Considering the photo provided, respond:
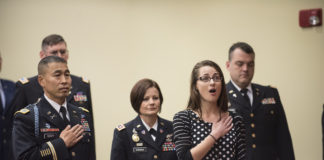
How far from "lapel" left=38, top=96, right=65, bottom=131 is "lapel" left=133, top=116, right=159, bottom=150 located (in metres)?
0.50

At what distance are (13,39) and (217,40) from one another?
2475 mm

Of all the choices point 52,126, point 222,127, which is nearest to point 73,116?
point 52,126

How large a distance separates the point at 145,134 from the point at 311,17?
244 centimetres

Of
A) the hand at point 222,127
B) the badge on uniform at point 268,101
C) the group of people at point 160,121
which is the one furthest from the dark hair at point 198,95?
the badge on uniform at point 268,101

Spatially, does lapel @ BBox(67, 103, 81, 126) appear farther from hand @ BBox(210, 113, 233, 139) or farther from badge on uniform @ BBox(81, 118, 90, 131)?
hand @ BBox(210, 113, 233, 139)

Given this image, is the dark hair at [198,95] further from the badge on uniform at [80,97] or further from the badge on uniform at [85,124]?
the badge on uniform at [80,97]

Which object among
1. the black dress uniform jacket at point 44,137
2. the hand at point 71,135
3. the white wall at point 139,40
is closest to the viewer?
the black dress uniform jacket at point 44,137

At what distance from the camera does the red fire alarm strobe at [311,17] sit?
4.59m

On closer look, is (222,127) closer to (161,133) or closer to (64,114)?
(161,133)

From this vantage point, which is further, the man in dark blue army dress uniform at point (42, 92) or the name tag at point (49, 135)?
A: the man in dark blue army dress uniform at point (42, 92)

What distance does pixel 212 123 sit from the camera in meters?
2.63

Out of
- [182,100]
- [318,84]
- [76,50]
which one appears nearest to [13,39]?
[76,50]

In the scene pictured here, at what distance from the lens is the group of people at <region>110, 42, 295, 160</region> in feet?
8.46

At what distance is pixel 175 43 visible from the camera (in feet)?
17.6
